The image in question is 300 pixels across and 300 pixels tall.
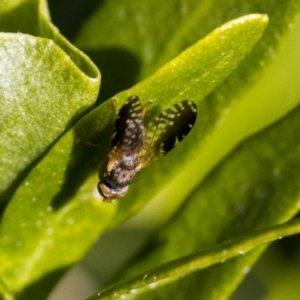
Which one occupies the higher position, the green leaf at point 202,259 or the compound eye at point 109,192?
the green leaf at point 202,259

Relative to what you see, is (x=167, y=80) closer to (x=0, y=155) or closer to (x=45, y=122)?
(x=45, y=122)

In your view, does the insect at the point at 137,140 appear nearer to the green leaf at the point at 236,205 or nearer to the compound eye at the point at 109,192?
the compound eye at the point at 109,192

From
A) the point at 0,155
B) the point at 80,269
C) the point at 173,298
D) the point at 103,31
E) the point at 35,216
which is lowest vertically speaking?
the point at 80,269

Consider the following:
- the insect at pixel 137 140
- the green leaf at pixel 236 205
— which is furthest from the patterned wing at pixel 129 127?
→ the green leaf at pixel 236 205

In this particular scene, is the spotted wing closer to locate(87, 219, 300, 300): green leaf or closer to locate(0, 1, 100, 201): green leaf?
locate(0, 1, 100, 201): green leaf

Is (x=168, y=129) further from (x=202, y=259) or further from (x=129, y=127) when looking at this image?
(x=202, y=259)

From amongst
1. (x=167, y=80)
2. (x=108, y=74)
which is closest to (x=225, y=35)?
(x=167, y=80)
